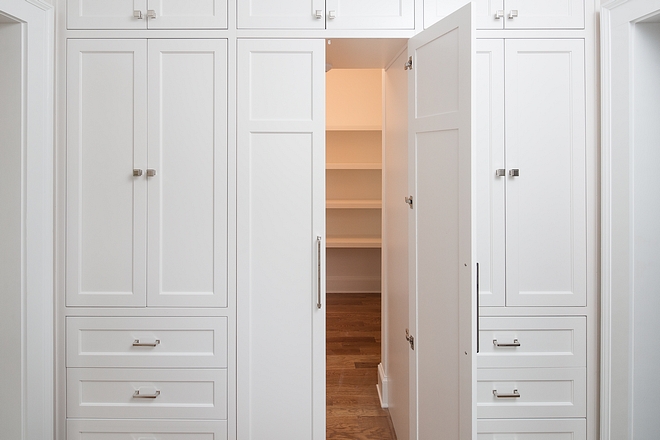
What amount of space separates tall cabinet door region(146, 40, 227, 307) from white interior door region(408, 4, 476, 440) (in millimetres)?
873

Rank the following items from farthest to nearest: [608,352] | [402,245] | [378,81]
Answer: [378,81], [402,245], [608,352]

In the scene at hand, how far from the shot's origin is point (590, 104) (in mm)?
2121

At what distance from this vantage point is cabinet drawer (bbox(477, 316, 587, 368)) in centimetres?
213

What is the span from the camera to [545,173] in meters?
2.13

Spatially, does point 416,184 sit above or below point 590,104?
below

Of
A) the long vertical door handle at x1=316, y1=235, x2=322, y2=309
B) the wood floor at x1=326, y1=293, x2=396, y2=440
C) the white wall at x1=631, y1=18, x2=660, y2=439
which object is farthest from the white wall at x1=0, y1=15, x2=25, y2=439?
the white wall at x1=631, y1=18, x2=660, y2=439

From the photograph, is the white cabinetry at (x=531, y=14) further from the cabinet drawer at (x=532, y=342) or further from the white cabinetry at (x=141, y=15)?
the cabinet drawer at (x=532, y=342)

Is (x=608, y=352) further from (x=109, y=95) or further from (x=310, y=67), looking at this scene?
(x=109, y=95)

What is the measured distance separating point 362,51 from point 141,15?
105 centimetres

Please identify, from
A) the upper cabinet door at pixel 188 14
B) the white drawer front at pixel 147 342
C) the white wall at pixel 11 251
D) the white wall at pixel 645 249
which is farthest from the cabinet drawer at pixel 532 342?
the white wall at pixel 11 251

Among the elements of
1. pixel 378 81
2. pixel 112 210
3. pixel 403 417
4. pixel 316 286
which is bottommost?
pixel 403 417

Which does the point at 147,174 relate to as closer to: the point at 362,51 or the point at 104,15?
the point at 104,15

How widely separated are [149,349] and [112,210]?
0.66m

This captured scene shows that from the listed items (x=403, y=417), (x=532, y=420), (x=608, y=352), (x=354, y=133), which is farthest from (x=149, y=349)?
(x=354, y=133)
